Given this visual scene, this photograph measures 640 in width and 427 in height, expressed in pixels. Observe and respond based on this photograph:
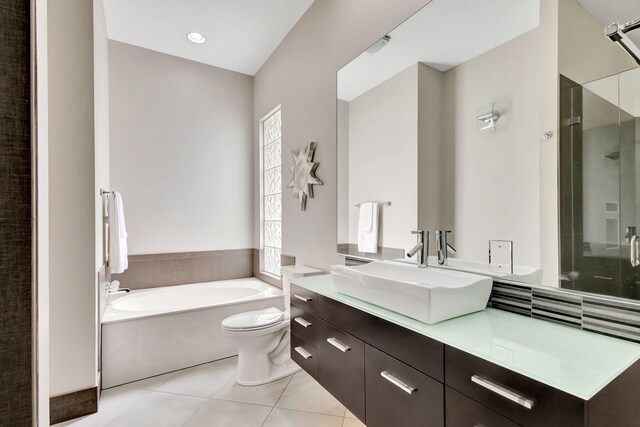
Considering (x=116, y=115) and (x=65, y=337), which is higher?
(x=116, y=115)

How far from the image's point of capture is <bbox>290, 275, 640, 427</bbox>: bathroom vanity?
76 cm

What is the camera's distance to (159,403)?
2.05m

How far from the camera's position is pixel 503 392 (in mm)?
818

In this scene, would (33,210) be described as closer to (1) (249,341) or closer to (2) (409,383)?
(2) (409,383)

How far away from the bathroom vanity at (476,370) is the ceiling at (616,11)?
971mm

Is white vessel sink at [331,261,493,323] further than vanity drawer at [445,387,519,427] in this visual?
Yes

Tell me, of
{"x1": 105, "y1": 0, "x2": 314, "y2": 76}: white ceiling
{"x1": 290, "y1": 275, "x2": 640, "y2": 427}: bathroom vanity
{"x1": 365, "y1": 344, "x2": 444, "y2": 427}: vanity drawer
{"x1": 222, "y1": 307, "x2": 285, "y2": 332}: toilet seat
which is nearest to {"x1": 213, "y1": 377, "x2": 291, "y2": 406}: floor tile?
{"x1": 222, "y1": 307, "x2": 285, "y2": 332}: toilet seat

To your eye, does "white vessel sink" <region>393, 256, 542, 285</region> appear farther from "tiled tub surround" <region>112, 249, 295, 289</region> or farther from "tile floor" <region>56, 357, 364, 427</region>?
"tiled tub surround" <region>112, 249, 295, 289</region>

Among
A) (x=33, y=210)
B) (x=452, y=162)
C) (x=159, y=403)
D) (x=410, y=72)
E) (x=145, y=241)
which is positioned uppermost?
(x=410, y=72)

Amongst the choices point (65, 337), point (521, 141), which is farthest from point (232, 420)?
point (521, 141)

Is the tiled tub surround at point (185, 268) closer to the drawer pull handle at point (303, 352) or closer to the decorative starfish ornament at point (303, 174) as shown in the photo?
the decorative starfish ornament at point (303, 174)

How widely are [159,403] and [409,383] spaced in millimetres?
1750

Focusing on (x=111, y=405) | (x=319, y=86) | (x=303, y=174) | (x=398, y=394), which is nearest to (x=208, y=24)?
(x=319, y=86)

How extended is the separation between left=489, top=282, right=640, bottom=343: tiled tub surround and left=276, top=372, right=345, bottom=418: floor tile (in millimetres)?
1198
